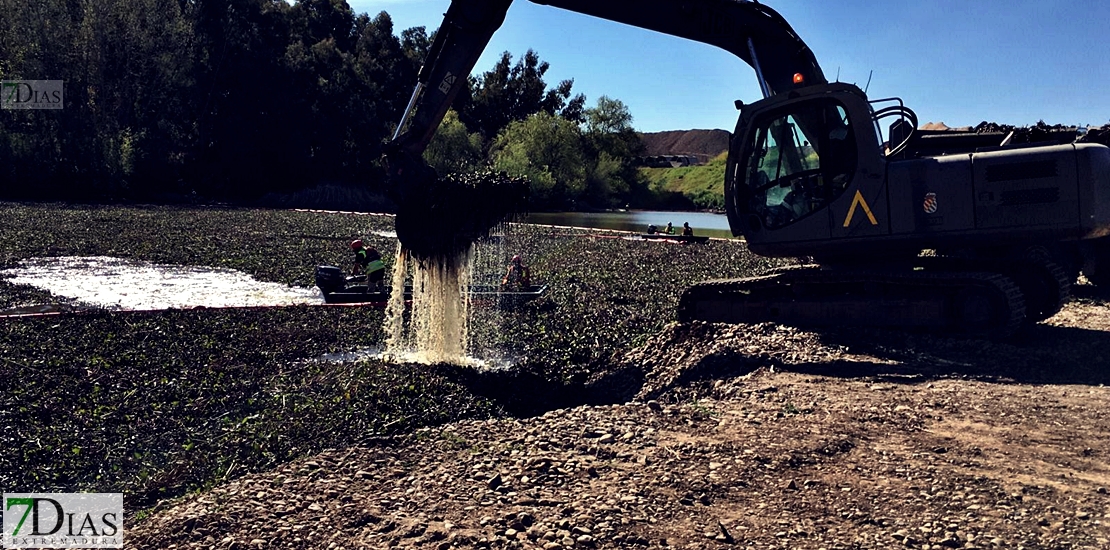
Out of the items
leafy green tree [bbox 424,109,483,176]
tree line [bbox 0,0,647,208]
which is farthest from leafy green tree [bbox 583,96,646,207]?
leafy green tree [bbox 424,109,483,176]

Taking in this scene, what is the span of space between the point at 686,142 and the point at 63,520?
615ft

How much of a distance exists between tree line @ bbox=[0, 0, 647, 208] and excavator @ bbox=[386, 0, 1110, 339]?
171ft

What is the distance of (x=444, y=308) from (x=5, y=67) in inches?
2646

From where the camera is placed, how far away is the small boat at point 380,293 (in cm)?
1752

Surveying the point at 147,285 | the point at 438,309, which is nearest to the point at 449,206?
the point at 438,309

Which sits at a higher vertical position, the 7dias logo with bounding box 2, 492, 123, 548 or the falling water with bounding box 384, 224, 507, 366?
the falling water with bounding box 384, 224, 507, 366

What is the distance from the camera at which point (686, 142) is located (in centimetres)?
18875

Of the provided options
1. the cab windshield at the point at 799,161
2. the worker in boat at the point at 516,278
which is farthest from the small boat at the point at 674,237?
the cab windshield at the point at 799,161

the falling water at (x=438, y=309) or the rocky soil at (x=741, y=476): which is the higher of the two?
the falling water at (x=438, y=309)

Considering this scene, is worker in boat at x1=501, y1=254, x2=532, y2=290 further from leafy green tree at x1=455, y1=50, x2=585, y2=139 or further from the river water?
leafy green tree at x1=455, y1=50, x2=585, y2=139

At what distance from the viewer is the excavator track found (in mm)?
11625

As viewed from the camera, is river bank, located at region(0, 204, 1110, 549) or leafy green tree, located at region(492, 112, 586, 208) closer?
river bank, located at region(0, 204, 1110, 549)

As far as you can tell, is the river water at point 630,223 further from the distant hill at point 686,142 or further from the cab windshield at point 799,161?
the distant hill at point 686,142

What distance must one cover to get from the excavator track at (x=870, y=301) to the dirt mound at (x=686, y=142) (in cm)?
16826
